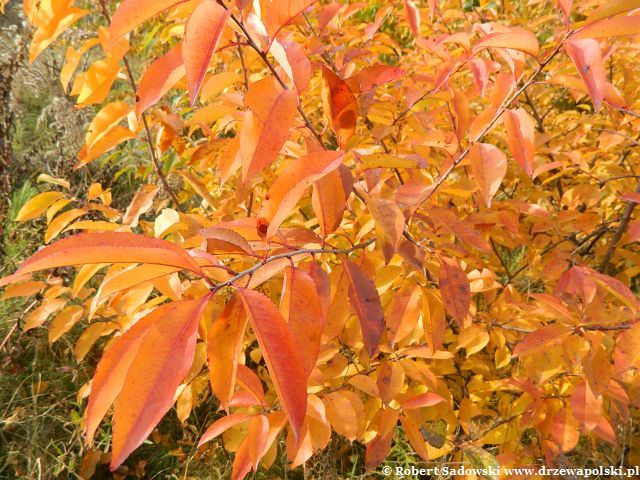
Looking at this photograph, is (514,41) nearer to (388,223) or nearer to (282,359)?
(388,223)

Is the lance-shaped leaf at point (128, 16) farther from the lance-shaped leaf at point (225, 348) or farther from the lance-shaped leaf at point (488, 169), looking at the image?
the lance-shaped leaf at point (488, 169)

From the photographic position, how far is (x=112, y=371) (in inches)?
18.5

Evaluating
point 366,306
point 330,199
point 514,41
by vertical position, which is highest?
point 514,41

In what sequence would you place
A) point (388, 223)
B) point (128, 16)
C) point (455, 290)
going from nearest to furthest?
point (128, 16) < point (388, 223) < point (455, 290)

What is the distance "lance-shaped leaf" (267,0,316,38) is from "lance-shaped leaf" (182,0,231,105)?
4.4 inches

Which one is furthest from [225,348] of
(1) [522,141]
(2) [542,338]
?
(2) [542,338]

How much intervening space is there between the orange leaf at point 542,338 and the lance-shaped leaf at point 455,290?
182mm

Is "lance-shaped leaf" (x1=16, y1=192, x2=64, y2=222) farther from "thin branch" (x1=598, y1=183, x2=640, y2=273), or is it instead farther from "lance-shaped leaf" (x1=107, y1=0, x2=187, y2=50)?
"thin branch" (x1=598, y1=183, x2=640, y2=273)

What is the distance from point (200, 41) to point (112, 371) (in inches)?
12.7

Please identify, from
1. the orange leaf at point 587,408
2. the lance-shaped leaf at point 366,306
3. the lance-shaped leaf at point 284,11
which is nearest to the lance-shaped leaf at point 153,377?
the lance-shaped leaf at point 366,306

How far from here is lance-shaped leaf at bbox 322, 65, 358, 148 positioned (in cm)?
77

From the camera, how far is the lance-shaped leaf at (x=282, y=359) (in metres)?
0.43

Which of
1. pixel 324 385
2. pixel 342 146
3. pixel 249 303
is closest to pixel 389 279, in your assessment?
pixel 324 385

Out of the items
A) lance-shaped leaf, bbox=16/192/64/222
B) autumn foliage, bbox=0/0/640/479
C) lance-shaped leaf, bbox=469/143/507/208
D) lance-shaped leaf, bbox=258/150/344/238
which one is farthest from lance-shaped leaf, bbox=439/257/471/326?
lance-shaped leaf, bbox=16/192/64/222
